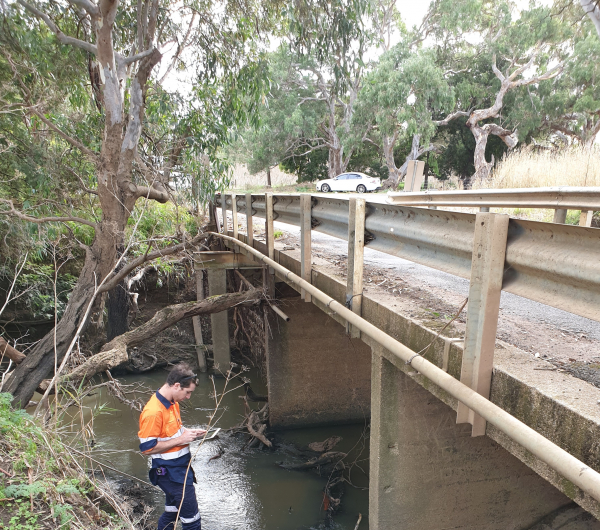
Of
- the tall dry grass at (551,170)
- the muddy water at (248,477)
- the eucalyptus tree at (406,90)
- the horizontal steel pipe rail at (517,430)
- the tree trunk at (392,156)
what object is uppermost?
the eucalyptus tree at (406,90)

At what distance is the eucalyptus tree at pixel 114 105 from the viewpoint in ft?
19.9

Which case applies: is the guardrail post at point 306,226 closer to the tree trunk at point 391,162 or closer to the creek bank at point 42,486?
the creek bank at point 42,486

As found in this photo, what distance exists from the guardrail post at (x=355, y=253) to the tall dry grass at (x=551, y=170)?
565cm

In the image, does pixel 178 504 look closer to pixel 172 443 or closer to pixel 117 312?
pixel 172 443

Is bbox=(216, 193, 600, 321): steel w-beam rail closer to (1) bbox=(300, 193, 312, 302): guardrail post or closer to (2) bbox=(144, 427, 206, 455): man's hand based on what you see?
(1) bbox=(300, 193, 312, 302): guardrail post

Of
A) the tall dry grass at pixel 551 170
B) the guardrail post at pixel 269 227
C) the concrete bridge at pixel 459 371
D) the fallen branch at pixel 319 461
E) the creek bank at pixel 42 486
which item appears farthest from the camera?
the tall dry grass at pixel 551 170

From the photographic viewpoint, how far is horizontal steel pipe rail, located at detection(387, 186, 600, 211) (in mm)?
3537

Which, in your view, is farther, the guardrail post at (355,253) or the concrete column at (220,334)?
the concrete column at (220,334)

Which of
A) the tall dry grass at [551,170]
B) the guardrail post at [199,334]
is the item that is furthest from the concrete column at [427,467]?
the guardrail post at [199,334]

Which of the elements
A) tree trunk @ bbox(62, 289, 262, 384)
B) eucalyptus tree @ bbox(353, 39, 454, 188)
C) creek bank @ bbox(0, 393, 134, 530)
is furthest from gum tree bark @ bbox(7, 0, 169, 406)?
eucalyptus tree @ bbox(353, 39, 454, 188)

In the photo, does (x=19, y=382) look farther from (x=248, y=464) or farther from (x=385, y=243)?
(x=385, y=243)

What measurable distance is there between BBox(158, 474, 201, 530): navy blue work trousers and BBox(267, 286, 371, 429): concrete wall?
11.5ft

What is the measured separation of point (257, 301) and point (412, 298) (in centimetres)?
336

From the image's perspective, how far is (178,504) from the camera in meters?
3.72
